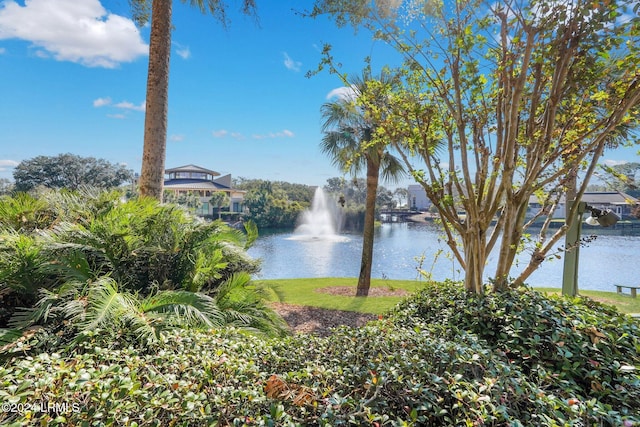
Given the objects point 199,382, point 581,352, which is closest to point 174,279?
point 199,382

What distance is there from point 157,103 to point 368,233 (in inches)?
232

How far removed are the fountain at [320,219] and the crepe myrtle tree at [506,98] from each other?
84.8 ft

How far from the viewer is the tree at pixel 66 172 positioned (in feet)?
80.9

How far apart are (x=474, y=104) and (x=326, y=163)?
6.64 metres

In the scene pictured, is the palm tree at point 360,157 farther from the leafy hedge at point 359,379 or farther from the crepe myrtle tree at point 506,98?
the leafy hedge at point 359,379

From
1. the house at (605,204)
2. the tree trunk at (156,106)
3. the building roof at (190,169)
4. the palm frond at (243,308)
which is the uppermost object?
the building roof at (190,169)

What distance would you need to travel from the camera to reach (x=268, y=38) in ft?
28.7

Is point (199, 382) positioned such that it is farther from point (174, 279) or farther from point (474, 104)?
point (474, 104)

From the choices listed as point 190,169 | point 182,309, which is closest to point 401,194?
point 190,169

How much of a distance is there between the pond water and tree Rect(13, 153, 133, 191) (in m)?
15.0

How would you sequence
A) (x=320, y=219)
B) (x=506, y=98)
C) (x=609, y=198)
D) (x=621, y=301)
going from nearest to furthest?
(x=506, y=98)
(x=621, y=301)
(x=609, y=198)
(x=320, y=219)

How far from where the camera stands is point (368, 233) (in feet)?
29.3

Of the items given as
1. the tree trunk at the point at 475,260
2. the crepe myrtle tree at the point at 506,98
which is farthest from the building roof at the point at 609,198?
the tree trunk at the point at 475,260

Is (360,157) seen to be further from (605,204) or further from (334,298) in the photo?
(605,204)
